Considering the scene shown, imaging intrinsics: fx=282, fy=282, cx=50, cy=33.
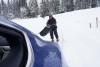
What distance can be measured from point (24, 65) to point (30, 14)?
280 feet

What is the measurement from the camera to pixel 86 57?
9273 millimetres

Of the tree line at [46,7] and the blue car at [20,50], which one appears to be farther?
the tree line at [46,7]

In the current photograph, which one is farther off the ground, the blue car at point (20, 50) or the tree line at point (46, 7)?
the blue car at point (20, 50)

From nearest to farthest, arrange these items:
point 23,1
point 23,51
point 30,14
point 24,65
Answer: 1. point 24,65
2. point 23,51
3. point 30,14
4. point 23,1

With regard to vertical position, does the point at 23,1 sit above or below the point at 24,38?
below

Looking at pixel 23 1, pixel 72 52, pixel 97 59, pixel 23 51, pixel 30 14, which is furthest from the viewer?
pixel 23 1

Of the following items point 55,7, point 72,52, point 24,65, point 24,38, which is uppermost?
point 24,38

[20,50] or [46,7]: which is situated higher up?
[20,50]

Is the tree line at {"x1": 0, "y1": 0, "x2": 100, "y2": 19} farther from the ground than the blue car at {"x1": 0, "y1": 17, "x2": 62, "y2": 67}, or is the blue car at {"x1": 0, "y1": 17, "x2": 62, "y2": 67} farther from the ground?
the blue car at {"x1": 0, "y1": 17, "x2": 62, "y2": 67}

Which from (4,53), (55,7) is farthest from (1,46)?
(55,7)

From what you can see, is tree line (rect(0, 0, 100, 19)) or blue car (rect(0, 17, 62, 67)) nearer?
blue car (rect(0, 17, 62, 67))

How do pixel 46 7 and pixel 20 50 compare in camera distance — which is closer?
pixel 20 50

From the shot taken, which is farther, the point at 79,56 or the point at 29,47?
the point at 79,56

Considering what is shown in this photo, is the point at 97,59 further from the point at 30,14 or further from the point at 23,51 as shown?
the point at 30,14
